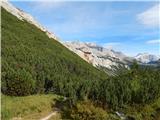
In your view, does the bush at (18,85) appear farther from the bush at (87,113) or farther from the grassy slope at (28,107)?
the bush at (87,113)

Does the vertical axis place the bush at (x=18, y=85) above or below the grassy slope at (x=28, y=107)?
above

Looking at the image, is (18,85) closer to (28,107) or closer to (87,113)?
(28,107)

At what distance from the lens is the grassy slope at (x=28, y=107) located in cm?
4747

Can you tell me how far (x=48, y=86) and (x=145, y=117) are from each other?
43.3 meters

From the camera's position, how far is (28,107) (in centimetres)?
4953

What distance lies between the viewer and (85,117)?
157ft

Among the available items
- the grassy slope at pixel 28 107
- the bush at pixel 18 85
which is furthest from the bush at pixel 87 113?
the bush at pixel 18 85

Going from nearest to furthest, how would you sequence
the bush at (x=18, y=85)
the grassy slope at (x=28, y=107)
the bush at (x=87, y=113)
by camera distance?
1. the grassy slope at (x=28, y=107)
2. the bush at (x=87, y=113)
3. the bush at (x=18, y=85)

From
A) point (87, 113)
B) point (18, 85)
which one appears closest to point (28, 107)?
point (87, 113)

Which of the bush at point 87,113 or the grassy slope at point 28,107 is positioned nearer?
the grassy slope at point 28,107

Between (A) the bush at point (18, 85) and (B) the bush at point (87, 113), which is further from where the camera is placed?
(A) the bush at point (18, 85)

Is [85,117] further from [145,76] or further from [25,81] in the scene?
[145,76]

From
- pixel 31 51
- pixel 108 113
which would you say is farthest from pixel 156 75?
pixel 31 51

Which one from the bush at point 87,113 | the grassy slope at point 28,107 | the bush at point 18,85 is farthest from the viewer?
the bush at point 18,85
